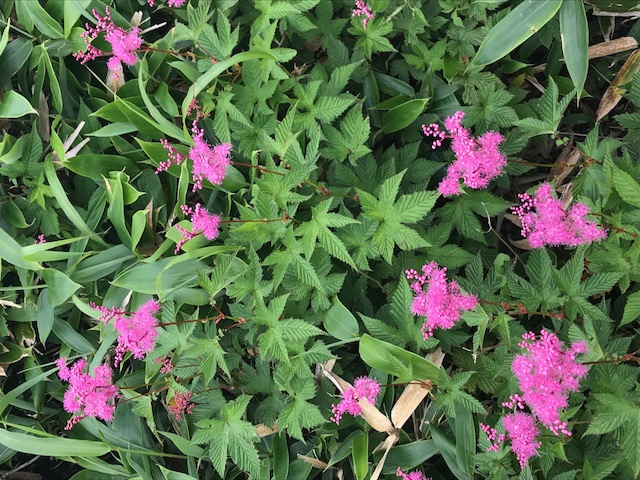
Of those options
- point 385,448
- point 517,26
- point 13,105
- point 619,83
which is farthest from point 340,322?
point 13,105

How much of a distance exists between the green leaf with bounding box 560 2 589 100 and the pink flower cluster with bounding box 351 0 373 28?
491mm

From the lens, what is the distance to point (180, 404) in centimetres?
149

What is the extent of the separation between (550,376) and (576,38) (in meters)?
0.84

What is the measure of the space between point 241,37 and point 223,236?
632 millimetres

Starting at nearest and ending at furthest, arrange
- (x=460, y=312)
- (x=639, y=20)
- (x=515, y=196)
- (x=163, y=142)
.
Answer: (x=460, y=312) → (x=163, y=142) → (x=639, y=20) → (x=515, y=196)

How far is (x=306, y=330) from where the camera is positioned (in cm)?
135

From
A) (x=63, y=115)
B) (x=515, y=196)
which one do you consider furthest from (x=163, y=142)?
(x=515, y=196)

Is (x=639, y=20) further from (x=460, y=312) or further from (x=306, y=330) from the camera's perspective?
(x=306, y=330)

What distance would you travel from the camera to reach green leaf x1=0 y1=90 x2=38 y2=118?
170 centimetres

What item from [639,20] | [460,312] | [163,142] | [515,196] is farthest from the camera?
[515,196]

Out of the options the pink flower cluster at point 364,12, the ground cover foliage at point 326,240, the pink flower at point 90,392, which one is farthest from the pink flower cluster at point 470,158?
the pink flower at point 90,392

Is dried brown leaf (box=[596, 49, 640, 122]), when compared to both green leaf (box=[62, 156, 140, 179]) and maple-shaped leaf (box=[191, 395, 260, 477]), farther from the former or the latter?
green leaf (box=[62, 156, 140, 179])

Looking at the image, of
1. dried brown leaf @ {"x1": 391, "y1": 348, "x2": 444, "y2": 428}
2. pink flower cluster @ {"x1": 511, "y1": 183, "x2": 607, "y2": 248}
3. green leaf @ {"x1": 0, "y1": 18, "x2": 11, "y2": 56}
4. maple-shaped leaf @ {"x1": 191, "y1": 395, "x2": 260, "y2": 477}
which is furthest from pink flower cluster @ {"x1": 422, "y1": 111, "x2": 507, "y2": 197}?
green leaf @ {"x1": 0, "y1": 18, "x2": 11, "y2": 56}

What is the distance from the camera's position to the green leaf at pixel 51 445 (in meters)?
1.59
